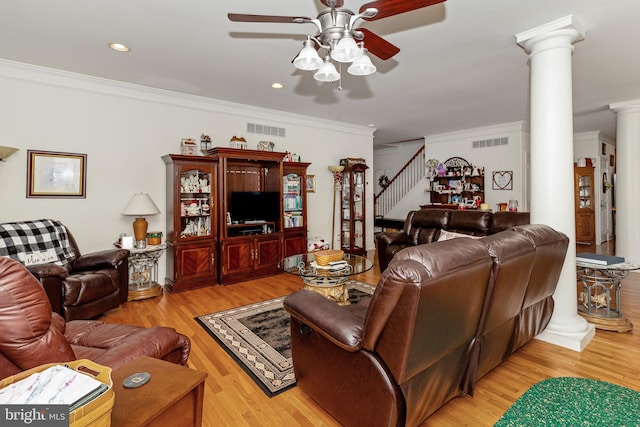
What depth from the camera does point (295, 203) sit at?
5668mm

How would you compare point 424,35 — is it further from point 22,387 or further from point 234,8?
point 22,387

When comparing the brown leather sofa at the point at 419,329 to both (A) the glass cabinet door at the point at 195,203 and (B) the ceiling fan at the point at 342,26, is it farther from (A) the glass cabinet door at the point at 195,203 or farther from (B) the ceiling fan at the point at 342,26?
(A) the glass cabinet door at the point at 195,203

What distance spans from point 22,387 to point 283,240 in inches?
176

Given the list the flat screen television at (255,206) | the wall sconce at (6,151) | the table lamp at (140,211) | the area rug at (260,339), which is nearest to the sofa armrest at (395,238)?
the area rug at (260,339)

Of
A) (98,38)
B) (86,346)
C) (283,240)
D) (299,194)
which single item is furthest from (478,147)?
(86,346)

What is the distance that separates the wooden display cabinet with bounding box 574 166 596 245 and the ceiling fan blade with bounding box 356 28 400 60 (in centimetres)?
782

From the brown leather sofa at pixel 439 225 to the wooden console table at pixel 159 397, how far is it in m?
3.70

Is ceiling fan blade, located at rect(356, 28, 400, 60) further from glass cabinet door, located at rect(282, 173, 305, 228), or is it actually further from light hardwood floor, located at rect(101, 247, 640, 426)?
glass cabinet door, located at rect(282, 173, 305, 228)

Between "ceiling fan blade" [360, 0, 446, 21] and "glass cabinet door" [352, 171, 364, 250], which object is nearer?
"ceiling fan blade" [360, 0, 446, 21]

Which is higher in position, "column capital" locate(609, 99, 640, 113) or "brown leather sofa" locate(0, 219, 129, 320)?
"column capital" locate(609, 99, 640, 113)

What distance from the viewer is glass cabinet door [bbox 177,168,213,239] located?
4496mm

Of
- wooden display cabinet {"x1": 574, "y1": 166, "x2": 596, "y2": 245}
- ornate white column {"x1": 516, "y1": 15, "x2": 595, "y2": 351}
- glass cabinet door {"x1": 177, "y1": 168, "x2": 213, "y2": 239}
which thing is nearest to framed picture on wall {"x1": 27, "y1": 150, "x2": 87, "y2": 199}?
glass cabinet door {"x1": 177, "y1": 168, "x2": 213, "y2": 239}

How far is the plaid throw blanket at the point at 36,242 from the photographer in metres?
3.22

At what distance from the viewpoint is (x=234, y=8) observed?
2578mm
